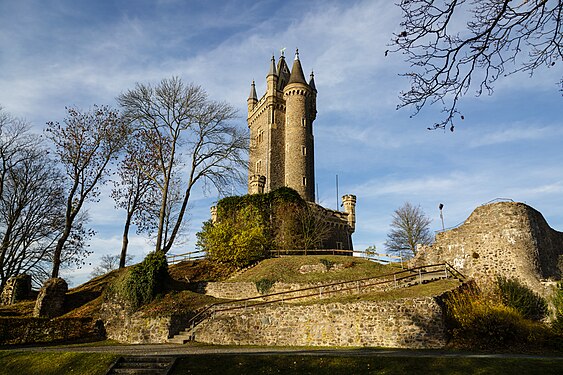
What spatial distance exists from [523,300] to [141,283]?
736 inches

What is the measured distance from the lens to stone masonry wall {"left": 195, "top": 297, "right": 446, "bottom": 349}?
14.4 m

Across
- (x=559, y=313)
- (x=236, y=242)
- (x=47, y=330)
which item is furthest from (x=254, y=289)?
(x=559, y=313)

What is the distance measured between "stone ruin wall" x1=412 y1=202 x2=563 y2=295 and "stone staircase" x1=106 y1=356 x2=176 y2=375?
14.9m

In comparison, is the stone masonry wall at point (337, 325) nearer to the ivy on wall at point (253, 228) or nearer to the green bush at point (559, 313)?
the green bush at point (559, 313)

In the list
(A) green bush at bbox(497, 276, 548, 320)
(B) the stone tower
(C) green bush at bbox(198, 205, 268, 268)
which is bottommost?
(A) green bush at bbox(497, 276, 548, 320)

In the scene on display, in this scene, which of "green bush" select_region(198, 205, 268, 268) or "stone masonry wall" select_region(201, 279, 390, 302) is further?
"green bush" select_region(198, 205, 268, 268)

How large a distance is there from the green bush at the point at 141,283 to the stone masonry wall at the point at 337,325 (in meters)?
4.39

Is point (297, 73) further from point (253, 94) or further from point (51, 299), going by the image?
point (51, 299)

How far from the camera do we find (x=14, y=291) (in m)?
26.4

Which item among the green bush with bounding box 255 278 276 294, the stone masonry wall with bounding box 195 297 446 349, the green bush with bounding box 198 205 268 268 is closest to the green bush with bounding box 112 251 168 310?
the stone masonry wall with bounding box 195 297 446 349

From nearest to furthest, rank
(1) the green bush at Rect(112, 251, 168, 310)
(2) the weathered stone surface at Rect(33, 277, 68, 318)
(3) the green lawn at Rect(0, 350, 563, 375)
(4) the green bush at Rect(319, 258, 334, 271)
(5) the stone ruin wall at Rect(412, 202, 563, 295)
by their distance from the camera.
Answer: (3) the green lawn at Rect(0, 350, 563, 375)
(5) the stone ruin wall at Rect(412, 202, 563, 295)
(1) the green bush at Rect(112, 251, 168, 310)
(2) the weathered stone surface at Rect(33, 277, 68, 318)
(4) the green bush at Rect(319, 258, 334, 271)

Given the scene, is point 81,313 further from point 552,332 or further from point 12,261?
point 552,332

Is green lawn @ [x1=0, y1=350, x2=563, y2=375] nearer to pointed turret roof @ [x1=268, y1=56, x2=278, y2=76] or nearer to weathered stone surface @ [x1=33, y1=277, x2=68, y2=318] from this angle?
weathered stone surface @ [x1=33, y1=277, x2=68, y2=318]

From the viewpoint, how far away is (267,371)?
1159 cm
